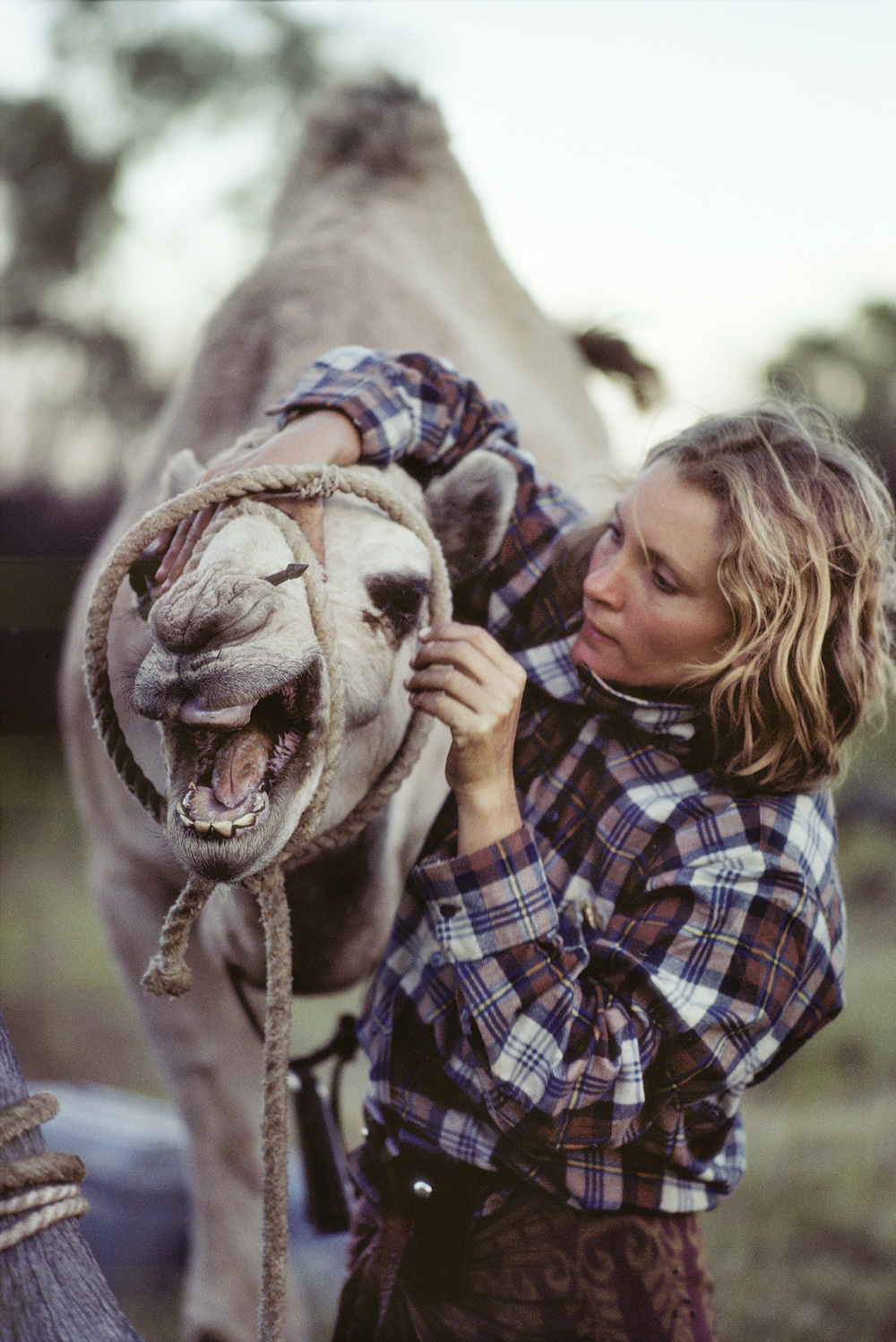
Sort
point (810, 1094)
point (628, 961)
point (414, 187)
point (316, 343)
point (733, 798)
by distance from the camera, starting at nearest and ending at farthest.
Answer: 1. point (628, 961)
2. point (733, 798)
3. point (316, 343)
4. point (414, 187)
5. point (810, 1094)

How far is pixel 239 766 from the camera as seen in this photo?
1.05 m

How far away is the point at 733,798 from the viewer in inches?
51.9

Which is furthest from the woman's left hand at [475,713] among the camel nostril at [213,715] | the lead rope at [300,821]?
the camel nostril at [213,715]

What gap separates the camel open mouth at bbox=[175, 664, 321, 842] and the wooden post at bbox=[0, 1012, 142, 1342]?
0.85ft

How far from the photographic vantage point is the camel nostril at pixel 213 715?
100cm

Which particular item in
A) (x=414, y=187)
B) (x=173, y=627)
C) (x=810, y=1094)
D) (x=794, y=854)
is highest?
(x=414, y=187)

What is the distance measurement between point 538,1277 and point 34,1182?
0.64 m

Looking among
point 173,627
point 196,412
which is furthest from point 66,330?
point 173,627

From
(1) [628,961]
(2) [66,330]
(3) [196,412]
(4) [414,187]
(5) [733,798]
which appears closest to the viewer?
(1) [628,961]

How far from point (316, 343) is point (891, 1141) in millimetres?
3105

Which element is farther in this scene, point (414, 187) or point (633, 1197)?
point (414, 187)

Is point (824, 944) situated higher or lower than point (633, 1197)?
higher

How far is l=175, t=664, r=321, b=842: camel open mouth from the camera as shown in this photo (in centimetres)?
101

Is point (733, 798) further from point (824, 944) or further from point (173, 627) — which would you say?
point (173, 627)
